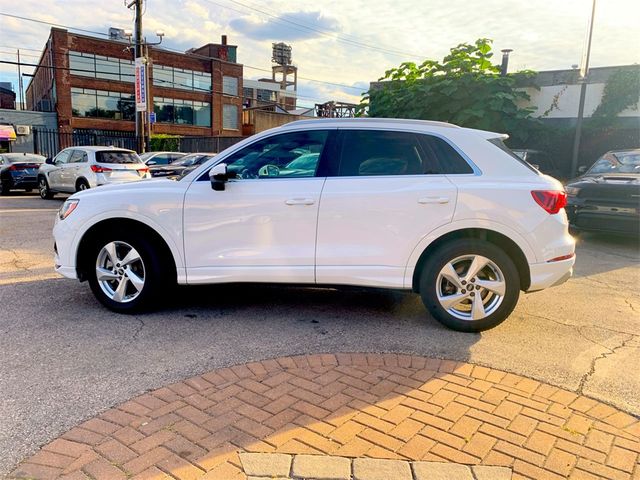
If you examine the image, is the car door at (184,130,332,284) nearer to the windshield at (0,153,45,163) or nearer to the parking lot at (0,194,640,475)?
the parking lot at (0,194,640,475)

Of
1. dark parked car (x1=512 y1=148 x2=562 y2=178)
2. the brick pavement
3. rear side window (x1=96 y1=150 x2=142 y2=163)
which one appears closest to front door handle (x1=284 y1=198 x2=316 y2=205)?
the brick pavement

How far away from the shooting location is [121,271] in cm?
450

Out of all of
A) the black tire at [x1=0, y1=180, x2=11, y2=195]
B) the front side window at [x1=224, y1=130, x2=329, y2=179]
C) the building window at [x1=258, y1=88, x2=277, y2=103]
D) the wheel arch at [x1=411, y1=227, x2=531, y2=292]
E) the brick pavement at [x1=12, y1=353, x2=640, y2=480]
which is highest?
the building window at [x1=258, y1=88, x2=277, y2=103]

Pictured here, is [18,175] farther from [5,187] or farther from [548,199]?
[548,199]

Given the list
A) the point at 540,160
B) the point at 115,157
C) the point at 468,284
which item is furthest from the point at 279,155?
the point at 540,160

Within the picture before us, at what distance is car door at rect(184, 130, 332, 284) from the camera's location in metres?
4.23

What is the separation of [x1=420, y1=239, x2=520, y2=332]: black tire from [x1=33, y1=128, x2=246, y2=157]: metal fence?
24512 millimetres

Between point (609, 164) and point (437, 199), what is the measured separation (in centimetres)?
692

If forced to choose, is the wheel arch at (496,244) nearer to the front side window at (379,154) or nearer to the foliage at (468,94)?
the front side window at (379,154)

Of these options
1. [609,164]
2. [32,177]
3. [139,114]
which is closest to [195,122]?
[139,114]

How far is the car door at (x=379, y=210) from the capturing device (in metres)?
4.09

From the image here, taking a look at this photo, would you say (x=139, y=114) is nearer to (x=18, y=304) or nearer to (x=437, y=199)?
(x=18, y=304)

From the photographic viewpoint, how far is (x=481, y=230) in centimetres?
412

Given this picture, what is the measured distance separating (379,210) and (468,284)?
3.28ft
